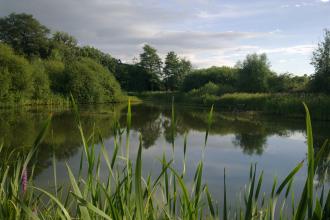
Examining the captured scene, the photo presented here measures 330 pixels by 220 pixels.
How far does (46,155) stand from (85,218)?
5.70 meters

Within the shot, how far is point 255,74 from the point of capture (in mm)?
21812

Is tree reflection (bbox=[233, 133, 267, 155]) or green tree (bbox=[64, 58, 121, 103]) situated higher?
green tree (bbox=[64, 58, 121, 103])

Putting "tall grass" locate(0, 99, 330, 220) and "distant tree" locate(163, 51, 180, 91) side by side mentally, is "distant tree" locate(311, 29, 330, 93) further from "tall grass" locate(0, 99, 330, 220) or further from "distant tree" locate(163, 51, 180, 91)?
"distant tree" locate(163, 51, 180, 91)

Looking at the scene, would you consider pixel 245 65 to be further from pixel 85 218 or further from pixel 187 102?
pixel 85 218

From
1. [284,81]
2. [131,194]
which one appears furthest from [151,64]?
[131,194]

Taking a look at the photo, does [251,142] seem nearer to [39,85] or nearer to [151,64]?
[39,85]

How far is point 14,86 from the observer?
18672 mm

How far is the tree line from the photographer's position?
61.3ft

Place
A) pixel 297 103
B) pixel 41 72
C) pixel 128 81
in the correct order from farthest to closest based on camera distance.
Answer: pixel 128 81 → pixel 41 72 → pixel 297 103

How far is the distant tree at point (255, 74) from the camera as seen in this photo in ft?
70.9

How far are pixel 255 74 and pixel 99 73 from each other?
1162 centimetres

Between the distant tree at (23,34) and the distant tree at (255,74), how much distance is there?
1923 cm

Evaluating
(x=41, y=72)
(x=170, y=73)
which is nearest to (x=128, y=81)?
(x=170, y=73)

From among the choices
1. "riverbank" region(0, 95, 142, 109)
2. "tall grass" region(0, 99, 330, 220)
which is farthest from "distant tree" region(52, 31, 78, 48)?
"tall grass" region(0, 99, 330, 220)
